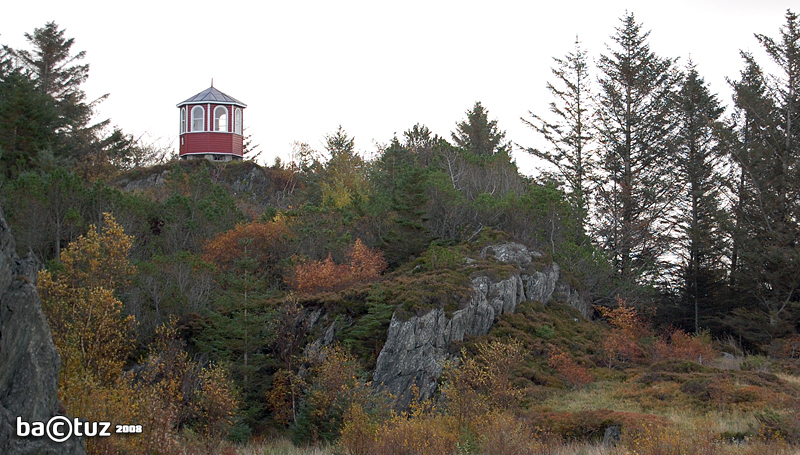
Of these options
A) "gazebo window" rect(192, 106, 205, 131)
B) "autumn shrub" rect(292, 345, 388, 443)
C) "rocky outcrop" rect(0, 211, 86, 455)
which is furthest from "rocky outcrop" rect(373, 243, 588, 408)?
"gazebo window" rect(192, 106, 205, 131)

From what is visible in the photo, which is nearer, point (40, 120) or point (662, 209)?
point (40, 120)

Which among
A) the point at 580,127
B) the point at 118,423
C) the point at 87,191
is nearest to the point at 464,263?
the point at 87,191

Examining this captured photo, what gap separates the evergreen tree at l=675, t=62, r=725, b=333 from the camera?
39.0 metres

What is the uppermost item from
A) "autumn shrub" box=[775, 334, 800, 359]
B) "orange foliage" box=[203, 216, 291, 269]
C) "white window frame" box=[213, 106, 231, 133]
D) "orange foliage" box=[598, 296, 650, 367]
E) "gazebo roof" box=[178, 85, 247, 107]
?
"gazebo roof" box=[178, 85, 247, 107]

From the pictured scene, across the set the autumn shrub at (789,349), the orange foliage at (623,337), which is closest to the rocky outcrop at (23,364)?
the orange foliage at (623,337)

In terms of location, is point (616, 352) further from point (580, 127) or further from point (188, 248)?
point (580, 127)

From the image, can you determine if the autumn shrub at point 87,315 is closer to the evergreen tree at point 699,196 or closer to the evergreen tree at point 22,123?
the evergreen tree at point 22,123

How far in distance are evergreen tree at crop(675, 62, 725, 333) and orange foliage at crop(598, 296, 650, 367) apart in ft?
27.3

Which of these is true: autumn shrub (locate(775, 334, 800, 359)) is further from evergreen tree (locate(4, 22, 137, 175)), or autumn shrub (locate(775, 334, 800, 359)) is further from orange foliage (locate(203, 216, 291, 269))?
evergreen tree (locate(4, 22, 137, 175))

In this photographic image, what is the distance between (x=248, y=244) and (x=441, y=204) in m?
8.33

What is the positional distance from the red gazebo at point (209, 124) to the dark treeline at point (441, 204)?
1610 mm

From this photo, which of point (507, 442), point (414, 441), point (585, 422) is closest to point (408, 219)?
point (585, 422)

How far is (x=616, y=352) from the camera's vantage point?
2570 centimetres

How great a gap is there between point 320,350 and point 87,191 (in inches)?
451
